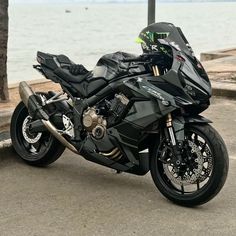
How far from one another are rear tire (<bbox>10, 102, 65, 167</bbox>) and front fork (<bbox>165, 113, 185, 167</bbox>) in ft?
4.36

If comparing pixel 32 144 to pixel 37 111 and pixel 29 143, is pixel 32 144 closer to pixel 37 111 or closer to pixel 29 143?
pixel 29 143

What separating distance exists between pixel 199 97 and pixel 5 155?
2301mm

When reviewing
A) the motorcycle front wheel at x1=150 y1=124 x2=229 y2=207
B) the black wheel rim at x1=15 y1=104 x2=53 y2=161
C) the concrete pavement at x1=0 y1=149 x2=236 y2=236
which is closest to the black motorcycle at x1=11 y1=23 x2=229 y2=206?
the motorcycle front wheel at x1=150 y1=124 x2=229 y2=207

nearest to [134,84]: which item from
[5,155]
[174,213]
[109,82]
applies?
[109,82]

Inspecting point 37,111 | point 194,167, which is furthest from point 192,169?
point 37,111

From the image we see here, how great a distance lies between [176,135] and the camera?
4781 mm

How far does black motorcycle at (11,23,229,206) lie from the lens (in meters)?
4.70

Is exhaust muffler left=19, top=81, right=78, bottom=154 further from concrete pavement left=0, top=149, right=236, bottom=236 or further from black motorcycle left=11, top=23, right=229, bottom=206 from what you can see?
concrete pavement left=0, top=149, right=236, bottom=236

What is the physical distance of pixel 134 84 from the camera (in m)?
4.86

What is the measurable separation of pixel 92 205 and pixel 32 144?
1330 millimetres

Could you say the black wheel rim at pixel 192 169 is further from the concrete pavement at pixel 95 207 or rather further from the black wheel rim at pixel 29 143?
the black wheel rim at pixel 29 143

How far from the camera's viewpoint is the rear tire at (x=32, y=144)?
5695 mm

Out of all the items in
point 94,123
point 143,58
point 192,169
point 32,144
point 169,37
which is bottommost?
point 32,144

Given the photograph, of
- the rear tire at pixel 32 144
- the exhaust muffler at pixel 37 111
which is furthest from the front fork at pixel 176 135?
the rear tire at pixel 32 144
